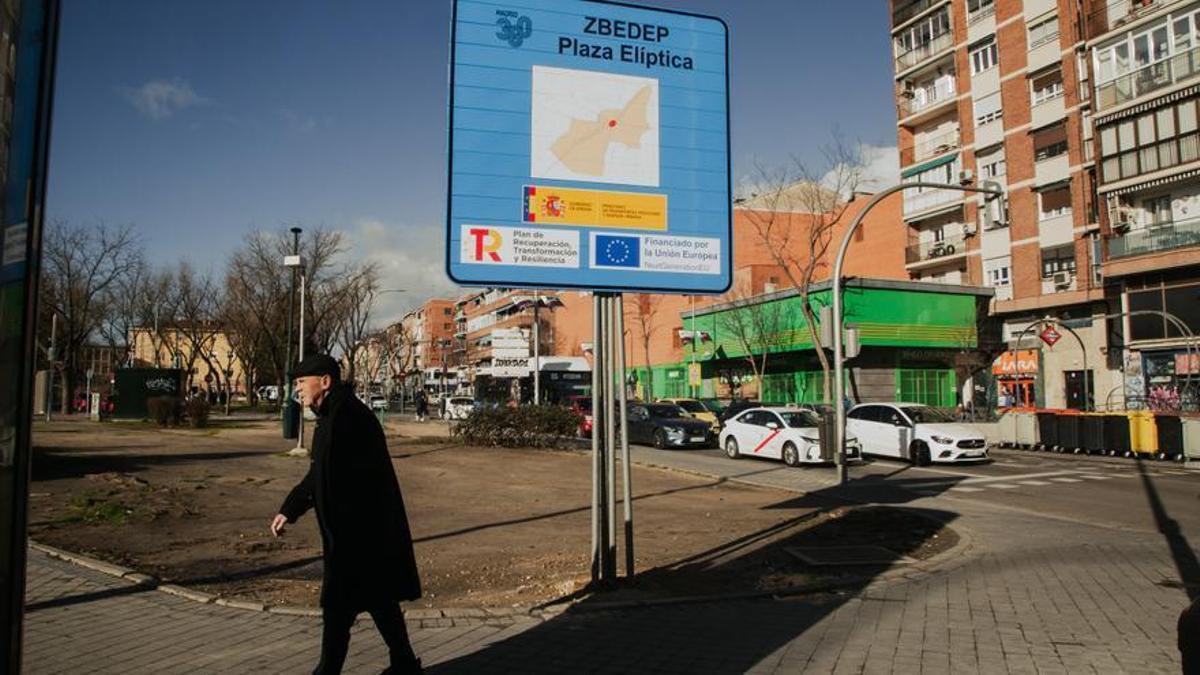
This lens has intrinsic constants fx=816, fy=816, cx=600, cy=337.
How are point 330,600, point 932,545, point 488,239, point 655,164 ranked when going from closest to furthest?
point 330,600 → point 488,239 → point 655,164 → point 932,545

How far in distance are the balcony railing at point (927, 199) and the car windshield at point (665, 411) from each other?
2394cm

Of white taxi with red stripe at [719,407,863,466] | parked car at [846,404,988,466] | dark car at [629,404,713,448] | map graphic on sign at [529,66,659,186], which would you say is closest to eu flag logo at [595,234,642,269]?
map graphic on sign at [529,66,659,186]

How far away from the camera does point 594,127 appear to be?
258 inches

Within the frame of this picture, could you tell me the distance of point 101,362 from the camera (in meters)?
68.9

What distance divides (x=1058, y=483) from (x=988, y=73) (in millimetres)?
31991

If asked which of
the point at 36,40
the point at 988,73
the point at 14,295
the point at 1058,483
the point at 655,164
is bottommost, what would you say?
the point at 1058,483

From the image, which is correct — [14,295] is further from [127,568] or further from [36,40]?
[127,568]

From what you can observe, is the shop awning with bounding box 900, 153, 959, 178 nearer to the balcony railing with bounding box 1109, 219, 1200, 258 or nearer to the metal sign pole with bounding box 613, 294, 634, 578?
the balcony railing with bounding box 1109, 219, 1200, 258

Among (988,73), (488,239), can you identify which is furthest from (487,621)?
(988,73)

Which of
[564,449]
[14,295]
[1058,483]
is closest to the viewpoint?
[14,295]

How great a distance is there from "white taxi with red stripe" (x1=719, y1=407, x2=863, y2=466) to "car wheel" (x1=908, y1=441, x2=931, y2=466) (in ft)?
4.20

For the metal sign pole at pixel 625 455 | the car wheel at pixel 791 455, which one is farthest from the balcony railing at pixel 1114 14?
the metal sign pole at pixel 625 455

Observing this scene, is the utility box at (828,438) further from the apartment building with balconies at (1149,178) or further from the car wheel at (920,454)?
the apartment building with balconies at (1149,178)

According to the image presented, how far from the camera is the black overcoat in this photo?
12.9ft
